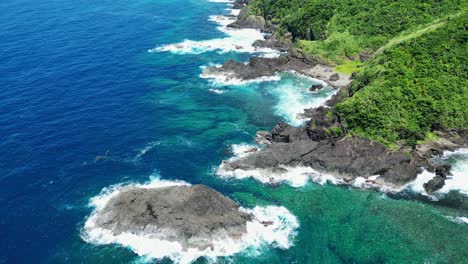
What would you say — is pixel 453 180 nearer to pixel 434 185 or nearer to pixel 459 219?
pixel 434 185

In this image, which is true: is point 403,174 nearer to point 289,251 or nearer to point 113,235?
point 289,251

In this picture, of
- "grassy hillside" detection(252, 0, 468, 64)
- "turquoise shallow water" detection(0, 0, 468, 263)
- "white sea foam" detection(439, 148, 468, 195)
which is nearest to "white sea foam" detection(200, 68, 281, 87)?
"turquoise shallow water" detection(0, 0, 468, 263)

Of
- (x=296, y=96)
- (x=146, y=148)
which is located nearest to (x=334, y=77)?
(x=296, y=96)

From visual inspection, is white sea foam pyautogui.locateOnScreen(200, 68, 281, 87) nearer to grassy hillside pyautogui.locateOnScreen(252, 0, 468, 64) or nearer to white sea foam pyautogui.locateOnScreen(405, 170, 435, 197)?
grassy hillside pyautogui.locateOnScreen(252, 0, 468, 64)

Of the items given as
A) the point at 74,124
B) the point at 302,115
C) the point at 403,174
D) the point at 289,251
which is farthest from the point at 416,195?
the point at 74,124

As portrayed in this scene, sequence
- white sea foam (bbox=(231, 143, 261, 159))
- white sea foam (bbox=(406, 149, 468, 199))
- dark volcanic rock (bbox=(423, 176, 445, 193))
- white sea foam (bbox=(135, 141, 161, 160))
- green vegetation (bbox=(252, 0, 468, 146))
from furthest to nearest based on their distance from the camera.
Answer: white sea foam (bbox=(135, 141, 161, 160))
green vegetation (bbox=(252, 0, 468, 146))
white sea foam (bbox=(231, 143, 261, 159))
white sea foam (bbox=(406, 149, 468, 199))
dark volcanic rock (bbox=(423, 176, 445, 193))

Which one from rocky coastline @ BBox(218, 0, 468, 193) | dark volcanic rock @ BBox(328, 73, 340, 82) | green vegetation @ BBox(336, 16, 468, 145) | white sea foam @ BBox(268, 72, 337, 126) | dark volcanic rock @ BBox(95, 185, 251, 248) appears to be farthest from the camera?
dark volcanic rock @ BBox(328, 73, 340, 82)
